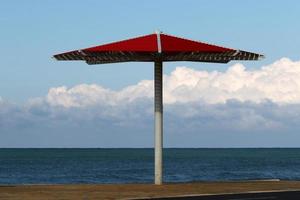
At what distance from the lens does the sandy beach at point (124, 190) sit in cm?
2692

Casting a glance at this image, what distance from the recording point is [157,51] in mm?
30562

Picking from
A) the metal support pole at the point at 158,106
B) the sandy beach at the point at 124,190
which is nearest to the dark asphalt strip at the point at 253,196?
the sandy beach at the point at 124,190

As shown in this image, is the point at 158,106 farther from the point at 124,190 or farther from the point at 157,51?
the point at 124,190

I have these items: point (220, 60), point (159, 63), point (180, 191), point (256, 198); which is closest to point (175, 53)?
point (159, 63)

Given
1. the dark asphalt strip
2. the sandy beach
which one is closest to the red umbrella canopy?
the sandy beach

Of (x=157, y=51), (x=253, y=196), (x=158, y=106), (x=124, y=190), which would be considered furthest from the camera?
(x=158, y=106)

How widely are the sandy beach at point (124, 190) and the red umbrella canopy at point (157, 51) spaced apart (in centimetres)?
581

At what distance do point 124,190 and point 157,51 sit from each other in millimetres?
5963

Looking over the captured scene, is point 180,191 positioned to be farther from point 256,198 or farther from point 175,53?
point 175,53

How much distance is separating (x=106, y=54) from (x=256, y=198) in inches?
384

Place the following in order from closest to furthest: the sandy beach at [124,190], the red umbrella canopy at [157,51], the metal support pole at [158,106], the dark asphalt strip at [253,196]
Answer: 1. the dark asphalt strip at [253,196]
2. the sandy beach at [124,190]
3. the red umbrella canopy at [157,51]
4. the metal support pole at [158,106]

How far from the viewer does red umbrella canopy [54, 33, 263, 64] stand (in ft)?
102

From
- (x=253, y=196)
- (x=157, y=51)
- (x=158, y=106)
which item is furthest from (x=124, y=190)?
(x=157, y=51)

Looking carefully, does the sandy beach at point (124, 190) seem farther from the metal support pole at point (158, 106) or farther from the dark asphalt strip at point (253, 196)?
the metal support pole at point (158, 106)
